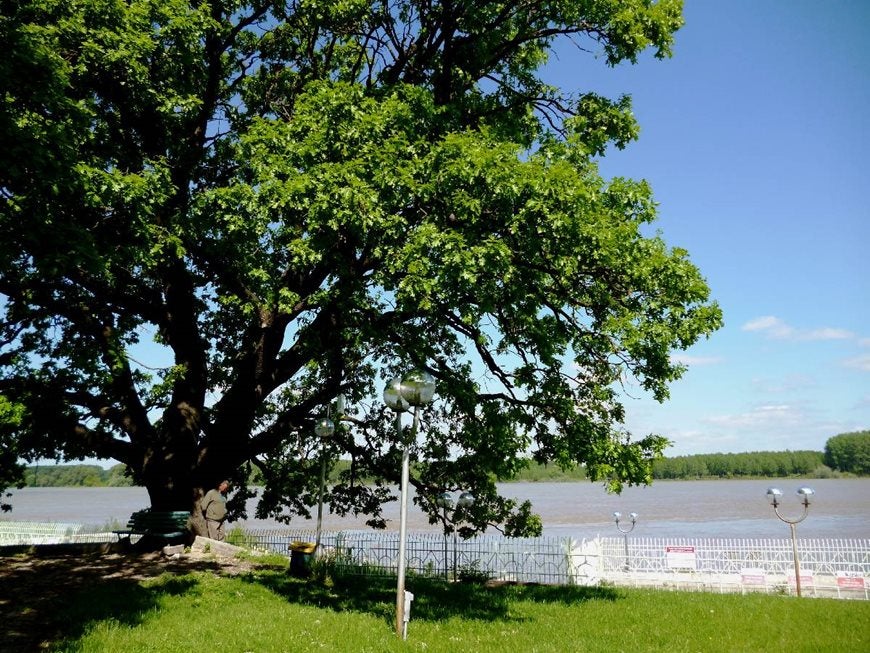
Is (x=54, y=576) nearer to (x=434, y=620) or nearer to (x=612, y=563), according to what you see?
(x=434, y=620)

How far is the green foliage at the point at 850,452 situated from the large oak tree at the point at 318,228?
157303mm

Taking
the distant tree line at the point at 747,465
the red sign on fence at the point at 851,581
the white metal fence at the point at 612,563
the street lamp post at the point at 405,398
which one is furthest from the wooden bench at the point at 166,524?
the distant tree line at the point at 747,465

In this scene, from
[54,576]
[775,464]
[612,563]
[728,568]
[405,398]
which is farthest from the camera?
[775,464]

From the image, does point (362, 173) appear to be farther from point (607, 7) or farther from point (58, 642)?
point (58, 642)

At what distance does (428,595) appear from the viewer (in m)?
12.4

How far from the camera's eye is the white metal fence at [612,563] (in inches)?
708

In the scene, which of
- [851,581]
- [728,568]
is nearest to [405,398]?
[728,568]

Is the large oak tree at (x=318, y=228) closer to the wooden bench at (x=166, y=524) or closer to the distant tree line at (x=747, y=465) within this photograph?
the wooden bench at (x=166, y=524)

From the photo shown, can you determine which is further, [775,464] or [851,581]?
[775,464]

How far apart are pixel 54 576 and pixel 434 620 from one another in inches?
315

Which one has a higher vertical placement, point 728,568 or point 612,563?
point 612,563

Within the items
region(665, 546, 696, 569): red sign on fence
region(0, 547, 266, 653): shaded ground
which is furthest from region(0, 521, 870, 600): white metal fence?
region(0, 547, 266, 653): shaded ground

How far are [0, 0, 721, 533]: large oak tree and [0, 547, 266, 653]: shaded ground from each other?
1.79m

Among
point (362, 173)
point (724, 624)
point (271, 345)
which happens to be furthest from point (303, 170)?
point (724, 624)
